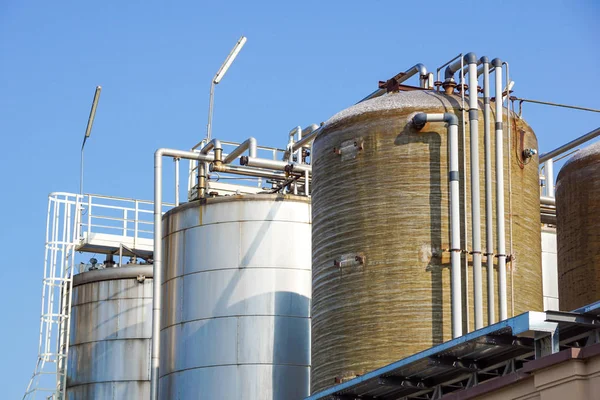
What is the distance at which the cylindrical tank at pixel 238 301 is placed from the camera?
977 inches

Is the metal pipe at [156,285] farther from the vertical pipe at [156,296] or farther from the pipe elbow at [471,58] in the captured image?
the pipe elbow at [471,58]

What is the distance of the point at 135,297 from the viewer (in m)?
32.5

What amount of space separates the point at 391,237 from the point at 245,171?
26.6 ft

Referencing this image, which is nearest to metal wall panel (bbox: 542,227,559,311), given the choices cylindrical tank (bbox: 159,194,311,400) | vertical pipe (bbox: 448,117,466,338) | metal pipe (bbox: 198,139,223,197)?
cylindrical tank (bbox: 159,194,311,400)

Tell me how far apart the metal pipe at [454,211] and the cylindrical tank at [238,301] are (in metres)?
5.73

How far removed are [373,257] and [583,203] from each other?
4769 millimetres

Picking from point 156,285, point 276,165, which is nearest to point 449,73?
point 276,165

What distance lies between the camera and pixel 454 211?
2036 centimetres

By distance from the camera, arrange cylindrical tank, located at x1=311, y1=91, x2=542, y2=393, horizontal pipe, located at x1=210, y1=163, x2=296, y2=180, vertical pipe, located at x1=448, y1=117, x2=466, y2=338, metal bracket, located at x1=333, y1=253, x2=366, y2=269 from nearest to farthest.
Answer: vertical pipe, located at x1=448, y1=117, x2=466, y2=338 < cylindrical tank, located at x1=311, y1=91, x2=542, y2=393 < metal bracket, located at x1=333, y1=253, x2=366, y2=269 < horizontal pipe, located at x1=210, y1=163, x2=296, y2=180

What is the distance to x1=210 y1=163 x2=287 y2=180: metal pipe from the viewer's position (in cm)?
2758

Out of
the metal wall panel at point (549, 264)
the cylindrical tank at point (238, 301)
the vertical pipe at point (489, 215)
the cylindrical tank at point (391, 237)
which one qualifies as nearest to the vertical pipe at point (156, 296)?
the cylindrical tank at point (238, 301)

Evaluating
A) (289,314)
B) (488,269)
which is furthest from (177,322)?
(488,269)

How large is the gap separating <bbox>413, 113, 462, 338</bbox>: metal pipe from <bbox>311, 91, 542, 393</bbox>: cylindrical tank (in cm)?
15

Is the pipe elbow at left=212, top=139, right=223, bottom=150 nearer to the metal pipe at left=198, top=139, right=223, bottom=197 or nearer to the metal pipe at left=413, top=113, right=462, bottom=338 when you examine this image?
the metal pipe at left=198, top=139, right=223, bottom=197
